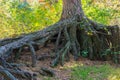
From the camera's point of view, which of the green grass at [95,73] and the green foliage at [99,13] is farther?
the green foliage at [99,13]

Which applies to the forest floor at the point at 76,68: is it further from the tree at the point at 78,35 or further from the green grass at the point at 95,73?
the tree at the point at 78,35

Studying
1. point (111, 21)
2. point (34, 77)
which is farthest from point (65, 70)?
point (111, 21)

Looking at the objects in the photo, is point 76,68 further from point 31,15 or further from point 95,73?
point 31,15

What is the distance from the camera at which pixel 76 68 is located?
7930 millimetres

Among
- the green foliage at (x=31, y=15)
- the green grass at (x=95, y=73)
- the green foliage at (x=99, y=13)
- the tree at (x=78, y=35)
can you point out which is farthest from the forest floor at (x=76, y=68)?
the green foliage at (x=99, y=13)

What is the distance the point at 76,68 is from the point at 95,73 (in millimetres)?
566

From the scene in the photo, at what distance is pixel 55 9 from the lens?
39.6ft

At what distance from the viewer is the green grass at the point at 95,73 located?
722cm

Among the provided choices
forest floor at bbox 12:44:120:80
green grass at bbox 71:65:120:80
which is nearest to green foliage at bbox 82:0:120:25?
forest floor at bbox 12:44:120:80

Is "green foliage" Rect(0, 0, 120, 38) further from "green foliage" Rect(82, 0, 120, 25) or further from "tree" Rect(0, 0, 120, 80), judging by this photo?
"tree" Rect(0, 0, 120, 80)

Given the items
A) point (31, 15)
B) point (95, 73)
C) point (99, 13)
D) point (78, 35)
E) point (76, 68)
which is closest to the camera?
point (95, 73)

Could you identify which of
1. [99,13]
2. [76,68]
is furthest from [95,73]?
[99,13]

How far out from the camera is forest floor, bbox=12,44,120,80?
7.18m

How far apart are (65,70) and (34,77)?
A: 1.49m
